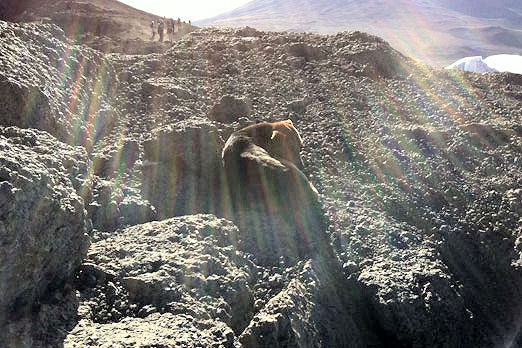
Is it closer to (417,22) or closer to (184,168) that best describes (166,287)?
(184,168)

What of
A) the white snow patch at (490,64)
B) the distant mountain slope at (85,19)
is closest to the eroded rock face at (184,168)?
the distant mountain slope at (85,19)

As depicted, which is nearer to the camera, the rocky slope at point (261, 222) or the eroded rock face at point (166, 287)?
the eroded rock face at point (166, 287)

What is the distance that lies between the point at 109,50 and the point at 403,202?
24.4ft

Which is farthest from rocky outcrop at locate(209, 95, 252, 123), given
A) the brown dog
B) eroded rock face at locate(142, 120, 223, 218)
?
the brown dog

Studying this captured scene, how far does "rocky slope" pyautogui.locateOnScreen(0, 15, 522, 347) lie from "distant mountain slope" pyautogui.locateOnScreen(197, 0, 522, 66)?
38.4 meters

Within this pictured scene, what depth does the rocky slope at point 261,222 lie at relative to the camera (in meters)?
3.67

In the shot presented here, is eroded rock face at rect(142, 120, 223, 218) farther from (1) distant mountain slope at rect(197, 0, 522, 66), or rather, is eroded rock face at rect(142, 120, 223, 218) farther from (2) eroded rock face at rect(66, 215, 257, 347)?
(1) distant mountain slope at rect(197, 0, 522, 66)

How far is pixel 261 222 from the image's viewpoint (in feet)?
17.2

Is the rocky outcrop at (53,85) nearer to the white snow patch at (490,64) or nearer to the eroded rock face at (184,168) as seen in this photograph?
the eroded rock face at (184,168)

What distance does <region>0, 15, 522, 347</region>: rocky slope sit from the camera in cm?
367

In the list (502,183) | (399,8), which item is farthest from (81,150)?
(399,8)

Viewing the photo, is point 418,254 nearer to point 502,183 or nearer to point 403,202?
point 403,202

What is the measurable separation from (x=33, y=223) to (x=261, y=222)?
259cm

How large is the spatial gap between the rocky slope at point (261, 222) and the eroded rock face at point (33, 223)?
0.03m
